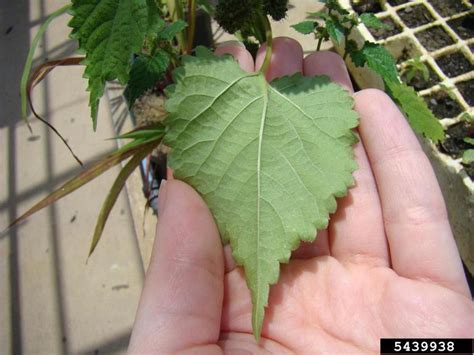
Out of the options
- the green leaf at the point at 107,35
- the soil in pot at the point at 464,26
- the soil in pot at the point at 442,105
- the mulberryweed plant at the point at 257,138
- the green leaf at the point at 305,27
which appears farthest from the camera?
the soil in pot at the point at 464,26

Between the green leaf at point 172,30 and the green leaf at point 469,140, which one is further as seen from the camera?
the green leaf at point 469,140

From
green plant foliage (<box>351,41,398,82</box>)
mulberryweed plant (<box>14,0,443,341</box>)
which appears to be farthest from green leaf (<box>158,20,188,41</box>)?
green plant foliage (<box>351,41,398,82</box>)

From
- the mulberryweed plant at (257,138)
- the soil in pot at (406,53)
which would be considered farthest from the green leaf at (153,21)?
the soil in pot at (406,53)

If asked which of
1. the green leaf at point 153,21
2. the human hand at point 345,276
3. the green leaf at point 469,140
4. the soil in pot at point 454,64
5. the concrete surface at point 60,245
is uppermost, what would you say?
the green leaf at point 153,21

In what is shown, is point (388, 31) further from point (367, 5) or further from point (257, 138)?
point (257, 138)

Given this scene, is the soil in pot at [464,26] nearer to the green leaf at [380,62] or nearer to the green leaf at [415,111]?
the green leaf at [415,111]

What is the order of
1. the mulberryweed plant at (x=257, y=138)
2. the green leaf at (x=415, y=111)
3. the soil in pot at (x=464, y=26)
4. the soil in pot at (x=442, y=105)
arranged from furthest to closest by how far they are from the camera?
the soil in pot at (x=464, y=26) → the soil in pot at (x=442, y=105) → the green leaf at (x=415, y=111) → the mulberryweed plant at (x=257, y=138)
